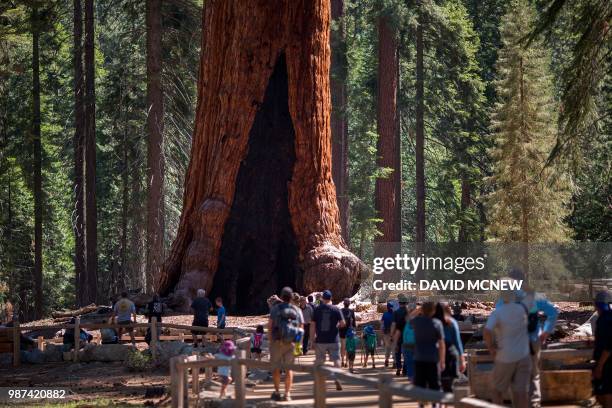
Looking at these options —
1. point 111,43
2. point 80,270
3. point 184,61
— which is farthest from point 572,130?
point 111,43

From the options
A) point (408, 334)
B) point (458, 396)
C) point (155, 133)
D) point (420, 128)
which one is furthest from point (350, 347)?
point (420, 128)

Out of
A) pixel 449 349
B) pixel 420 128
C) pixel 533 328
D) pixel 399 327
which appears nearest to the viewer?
pixel 533 328

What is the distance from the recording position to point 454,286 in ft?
146

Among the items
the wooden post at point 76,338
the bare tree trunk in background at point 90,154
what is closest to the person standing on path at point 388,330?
the wooden post at point 76,338

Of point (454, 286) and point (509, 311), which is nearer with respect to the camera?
point (509, 311)

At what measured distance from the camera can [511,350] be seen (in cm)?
1173

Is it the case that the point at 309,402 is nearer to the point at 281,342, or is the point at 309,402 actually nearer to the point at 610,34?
the point at 281,342

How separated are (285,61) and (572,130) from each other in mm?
11245

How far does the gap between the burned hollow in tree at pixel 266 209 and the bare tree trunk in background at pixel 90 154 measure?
29.5ft

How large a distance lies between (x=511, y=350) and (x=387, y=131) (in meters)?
32.3

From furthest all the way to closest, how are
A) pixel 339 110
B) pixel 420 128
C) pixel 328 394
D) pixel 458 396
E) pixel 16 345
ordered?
pixel 420 128, pixel 339 110, pixel 16 345, pixel 328 394, pixel 458 396

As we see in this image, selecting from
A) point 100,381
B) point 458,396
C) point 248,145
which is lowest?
point 100,381

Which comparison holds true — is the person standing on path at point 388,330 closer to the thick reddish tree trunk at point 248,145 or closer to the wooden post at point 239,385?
the wooden post at point 239,385

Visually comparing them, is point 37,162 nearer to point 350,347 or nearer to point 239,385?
point 350,347
